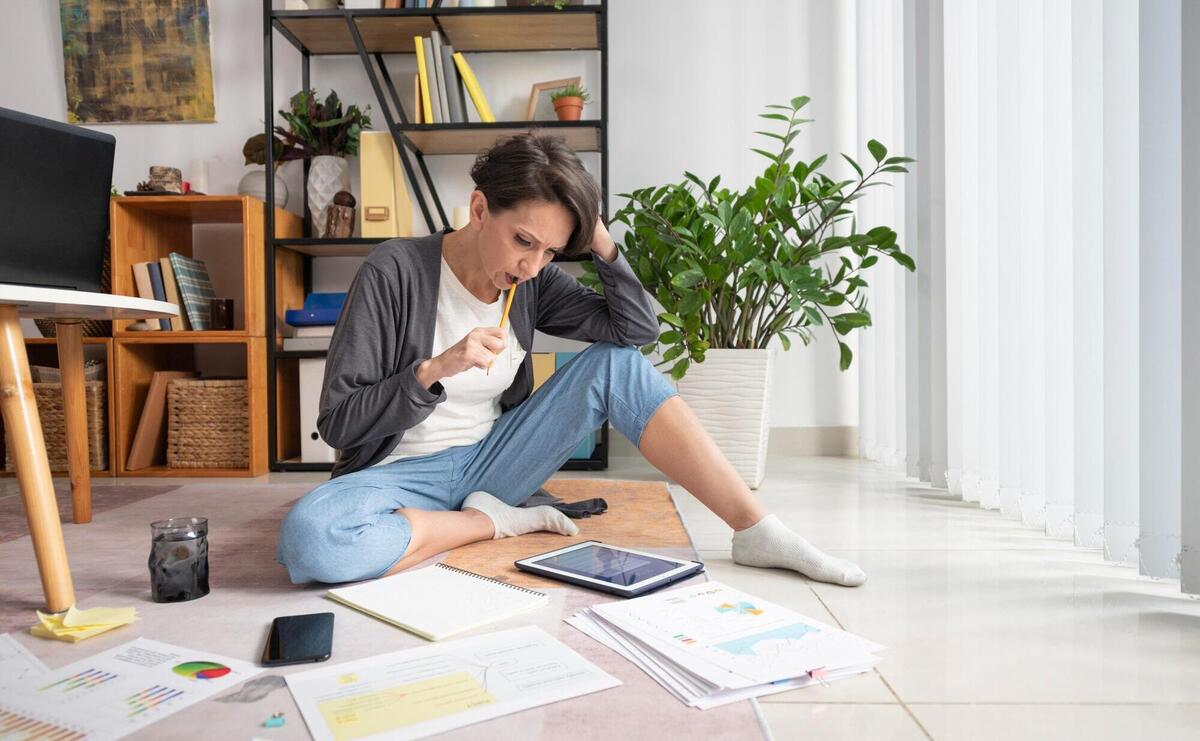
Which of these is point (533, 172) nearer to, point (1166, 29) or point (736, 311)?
point (1166, 29)

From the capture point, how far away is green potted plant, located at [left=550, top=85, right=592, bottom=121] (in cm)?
284

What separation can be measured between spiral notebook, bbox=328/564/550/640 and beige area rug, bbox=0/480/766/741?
0.02 meters

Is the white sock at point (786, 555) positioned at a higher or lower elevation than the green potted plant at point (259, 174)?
lower

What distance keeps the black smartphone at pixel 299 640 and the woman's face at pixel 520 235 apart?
64cm

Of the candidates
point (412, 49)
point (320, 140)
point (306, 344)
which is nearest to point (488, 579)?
point (306, 344)

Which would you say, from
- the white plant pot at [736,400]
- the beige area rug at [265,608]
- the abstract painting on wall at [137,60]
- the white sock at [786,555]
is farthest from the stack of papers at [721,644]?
the abstract painting on wall at [137,60]

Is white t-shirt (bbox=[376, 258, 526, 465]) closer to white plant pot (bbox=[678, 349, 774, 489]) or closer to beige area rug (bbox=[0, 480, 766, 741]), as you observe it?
beige area rug (bbox=[0, 480, 766, 741])

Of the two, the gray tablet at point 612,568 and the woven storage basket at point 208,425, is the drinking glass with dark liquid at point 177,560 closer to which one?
the gray tablet at point 612,568

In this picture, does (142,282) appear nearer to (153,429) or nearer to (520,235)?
(153,429)

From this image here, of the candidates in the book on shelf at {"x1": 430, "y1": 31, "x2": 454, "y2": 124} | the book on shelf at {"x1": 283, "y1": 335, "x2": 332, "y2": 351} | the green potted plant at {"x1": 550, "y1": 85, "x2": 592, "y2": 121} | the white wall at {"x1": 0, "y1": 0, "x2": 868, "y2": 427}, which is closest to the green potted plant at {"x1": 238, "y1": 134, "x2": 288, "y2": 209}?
the white wall at {"x1": 0, "y1": 0, "x2": 868, "y2": 427}

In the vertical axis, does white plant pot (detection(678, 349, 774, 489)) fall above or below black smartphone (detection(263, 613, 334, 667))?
above

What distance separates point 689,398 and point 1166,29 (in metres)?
1.47

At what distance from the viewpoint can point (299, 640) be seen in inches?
41.9

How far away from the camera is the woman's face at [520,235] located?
1.39 meters
